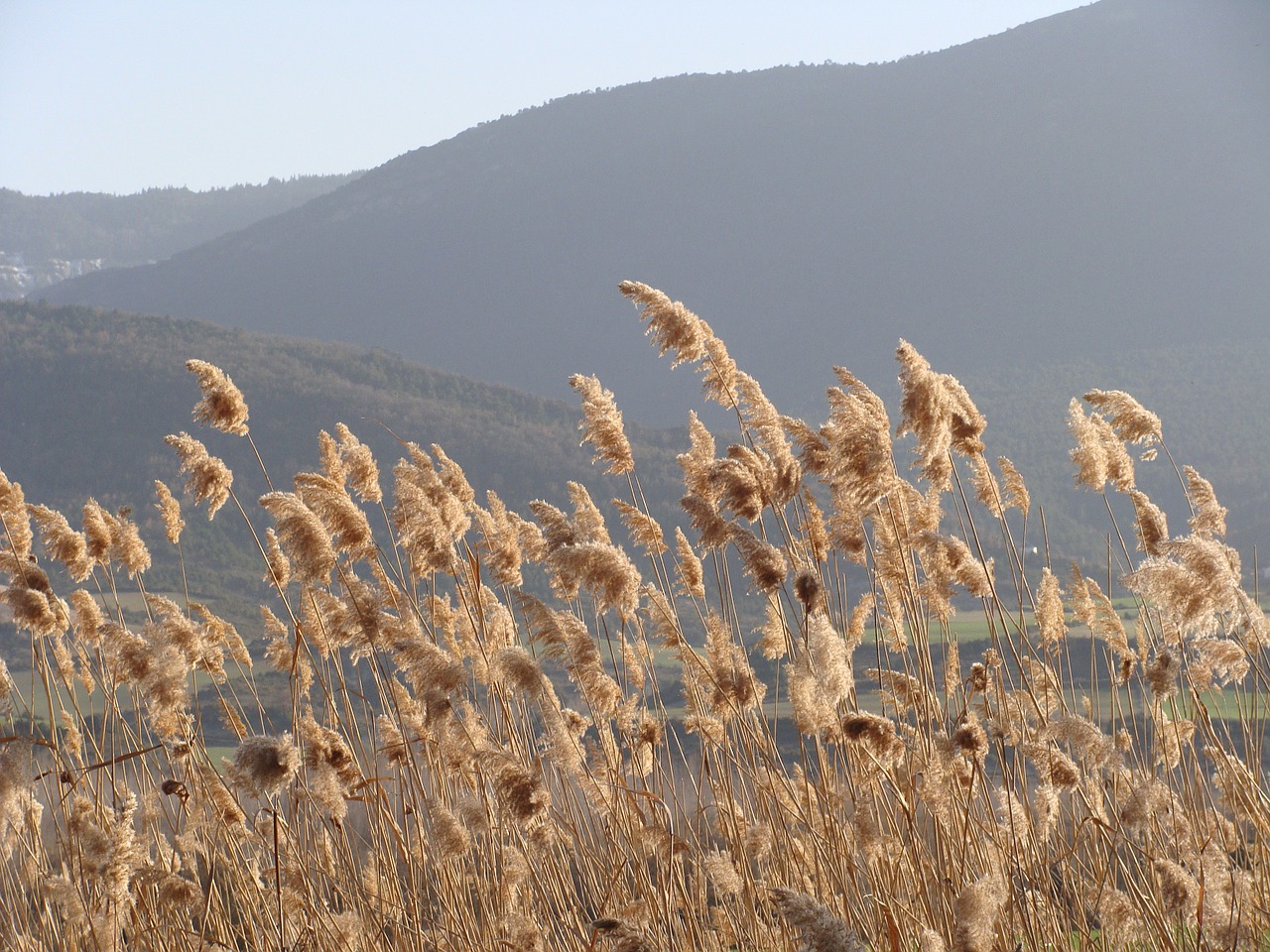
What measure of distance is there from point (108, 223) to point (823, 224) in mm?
92393

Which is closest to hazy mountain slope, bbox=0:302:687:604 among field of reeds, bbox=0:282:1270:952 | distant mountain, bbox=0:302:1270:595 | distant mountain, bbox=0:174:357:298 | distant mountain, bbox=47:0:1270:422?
distant mountain, bbox=0:302:1270:595

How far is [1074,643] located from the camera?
1114 cm

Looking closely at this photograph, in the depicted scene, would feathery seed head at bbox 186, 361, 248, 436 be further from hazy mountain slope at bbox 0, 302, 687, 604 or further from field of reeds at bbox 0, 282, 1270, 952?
hazy mountain slope at bbox 0, 302, 687, 604

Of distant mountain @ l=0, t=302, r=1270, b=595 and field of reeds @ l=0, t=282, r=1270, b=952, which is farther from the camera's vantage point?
distant mountain @ l=0, t=302, r=1270, b=595

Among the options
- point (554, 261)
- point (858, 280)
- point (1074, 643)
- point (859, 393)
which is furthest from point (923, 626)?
point (554, 261)

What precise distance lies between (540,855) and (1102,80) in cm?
10204

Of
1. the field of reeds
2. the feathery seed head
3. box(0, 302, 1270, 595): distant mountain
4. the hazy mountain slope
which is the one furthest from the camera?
the hazy mountain slope

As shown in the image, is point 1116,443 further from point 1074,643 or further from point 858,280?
point 858,280

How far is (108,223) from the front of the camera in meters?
134

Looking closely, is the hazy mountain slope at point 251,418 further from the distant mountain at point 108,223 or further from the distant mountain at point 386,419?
the distant mountain at point 108,223

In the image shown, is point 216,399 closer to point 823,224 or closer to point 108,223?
point 823,224

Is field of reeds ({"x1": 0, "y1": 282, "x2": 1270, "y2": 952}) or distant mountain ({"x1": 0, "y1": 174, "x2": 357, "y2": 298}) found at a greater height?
distant mountain ({"x1": 0, "y1": 174, "x2": 357, "y2": 298})

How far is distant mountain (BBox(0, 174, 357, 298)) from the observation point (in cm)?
13038

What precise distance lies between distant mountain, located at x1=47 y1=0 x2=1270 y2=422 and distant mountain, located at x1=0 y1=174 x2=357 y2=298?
31242mm
